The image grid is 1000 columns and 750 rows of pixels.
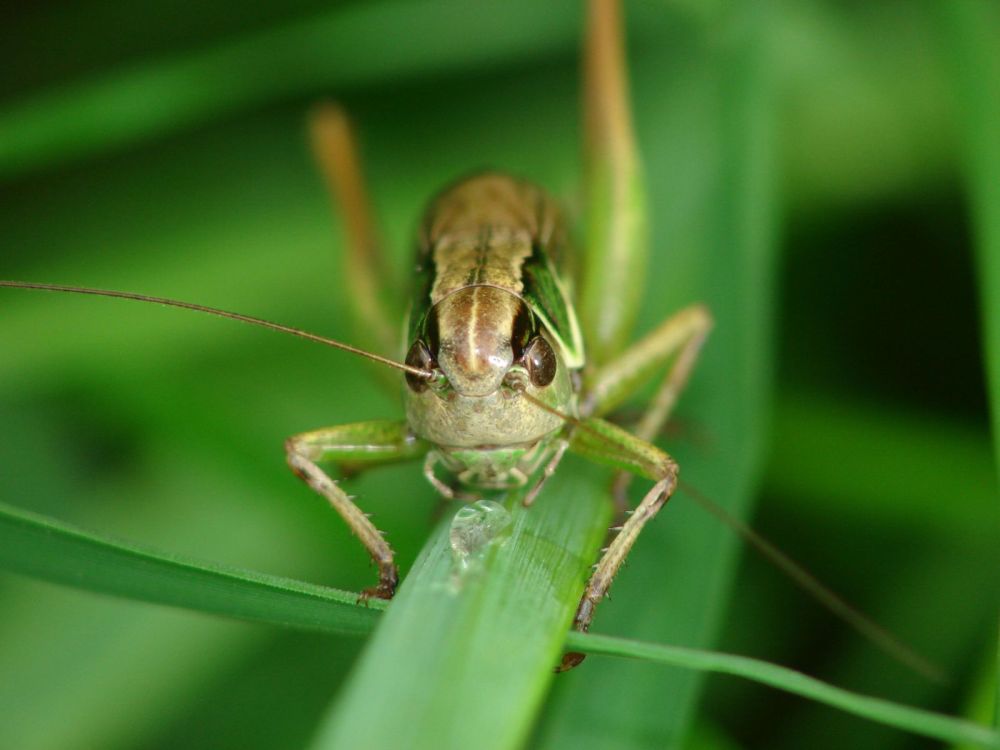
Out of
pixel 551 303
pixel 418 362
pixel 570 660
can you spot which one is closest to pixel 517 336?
pixel 418 362

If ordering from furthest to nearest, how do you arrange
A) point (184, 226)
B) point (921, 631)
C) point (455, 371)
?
point (184, 226) → point (921, 631) → point (455, 371)

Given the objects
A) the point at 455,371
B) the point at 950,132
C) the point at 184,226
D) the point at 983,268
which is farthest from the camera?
the point at 184,226

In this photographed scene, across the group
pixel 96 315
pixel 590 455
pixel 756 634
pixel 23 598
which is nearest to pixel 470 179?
pixel 590 455

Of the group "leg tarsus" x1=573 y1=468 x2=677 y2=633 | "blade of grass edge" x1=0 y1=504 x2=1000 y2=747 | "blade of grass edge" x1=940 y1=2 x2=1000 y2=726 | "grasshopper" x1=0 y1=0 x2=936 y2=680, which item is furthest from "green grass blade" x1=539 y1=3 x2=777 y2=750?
"blade of grass edge" x1=940 y1=2 x2=1000 y2=726

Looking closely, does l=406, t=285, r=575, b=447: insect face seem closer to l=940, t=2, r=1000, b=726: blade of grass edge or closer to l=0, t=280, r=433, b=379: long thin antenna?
l=0, t=280, r=433, b=379: long thin antenna

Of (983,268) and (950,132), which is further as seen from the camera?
(950,132)

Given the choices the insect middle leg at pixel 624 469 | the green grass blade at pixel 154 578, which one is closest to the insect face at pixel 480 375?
the insect middle leg at pixel 624 469

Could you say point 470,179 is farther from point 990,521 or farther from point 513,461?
point 990,521
